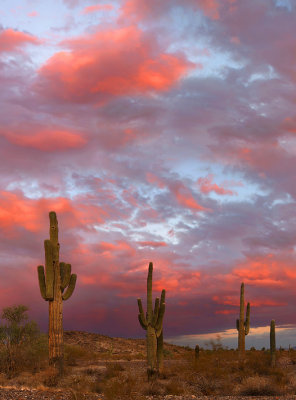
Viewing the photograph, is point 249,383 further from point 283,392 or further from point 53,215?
point 53,215

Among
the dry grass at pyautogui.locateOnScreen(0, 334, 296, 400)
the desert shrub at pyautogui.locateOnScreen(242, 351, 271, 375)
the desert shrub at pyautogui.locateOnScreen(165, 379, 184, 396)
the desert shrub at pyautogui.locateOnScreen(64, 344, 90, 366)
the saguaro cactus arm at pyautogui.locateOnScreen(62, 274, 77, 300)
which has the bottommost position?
the desert shrub at pyautogui.locateOnScreen(64, 344, 90, 366)

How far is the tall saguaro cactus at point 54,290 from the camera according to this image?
79.0 feet

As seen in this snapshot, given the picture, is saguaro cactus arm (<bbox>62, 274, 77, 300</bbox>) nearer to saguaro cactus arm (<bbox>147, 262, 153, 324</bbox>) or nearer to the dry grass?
the dry grass

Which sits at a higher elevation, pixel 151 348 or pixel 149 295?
pixel 149 295

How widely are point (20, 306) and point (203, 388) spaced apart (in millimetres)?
17813

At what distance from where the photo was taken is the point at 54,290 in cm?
2428

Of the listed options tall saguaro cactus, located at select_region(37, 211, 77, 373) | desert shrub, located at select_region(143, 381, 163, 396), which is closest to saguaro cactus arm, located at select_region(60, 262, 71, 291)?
tall saguaro cactus, located at select_region(37, 211, 77, 373)

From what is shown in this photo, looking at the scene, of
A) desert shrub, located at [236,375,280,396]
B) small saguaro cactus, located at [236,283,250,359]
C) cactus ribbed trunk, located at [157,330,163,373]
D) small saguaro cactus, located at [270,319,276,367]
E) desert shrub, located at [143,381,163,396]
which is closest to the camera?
desert shrub, located at [143,381,163,396]

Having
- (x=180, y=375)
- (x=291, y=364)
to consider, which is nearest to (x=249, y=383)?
(x=180, y=375)

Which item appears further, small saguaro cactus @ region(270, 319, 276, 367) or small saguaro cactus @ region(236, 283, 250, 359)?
small saguaro cactus @ region(236, 283, 250, 359)

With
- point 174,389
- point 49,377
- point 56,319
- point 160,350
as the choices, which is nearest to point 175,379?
point 160,350

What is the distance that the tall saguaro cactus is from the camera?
24.1m

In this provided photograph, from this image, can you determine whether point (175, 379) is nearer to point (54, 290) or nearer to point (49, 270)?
point (54, 290)

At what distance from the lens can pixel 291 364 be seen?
3400 centimetres
